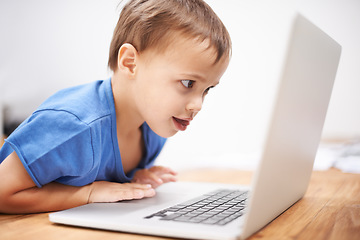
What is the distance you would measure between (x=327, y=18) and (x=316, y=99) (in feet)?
4.81

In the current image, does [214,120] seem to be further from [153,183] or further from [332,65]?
[332,65]

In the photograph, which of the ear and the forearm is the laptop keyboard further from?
the ear

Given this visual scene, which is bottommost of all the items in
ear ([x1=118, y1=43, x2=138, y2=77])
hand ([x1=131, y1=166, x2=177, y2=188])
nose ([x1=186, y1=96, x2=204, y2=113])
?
hand ([x1=131, y1=166, x2=177, y2=188])

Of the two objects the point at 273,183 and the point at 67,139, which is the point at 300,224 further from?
the point at 67,139

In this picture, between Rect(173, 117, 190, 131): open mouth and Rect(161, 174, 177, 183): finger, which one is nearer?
Rect(173, 117, 190, 131): open mouth

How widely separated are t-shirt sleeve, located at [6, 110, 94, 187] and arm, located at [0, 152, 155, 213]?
0.03 m

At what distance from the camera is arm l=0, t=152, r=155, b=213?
2.44ft

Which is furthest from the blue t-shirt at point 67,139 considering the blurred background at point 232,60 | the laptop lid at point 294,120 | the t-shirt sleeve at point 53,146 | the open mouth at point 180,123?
the blurred background at point 232,60

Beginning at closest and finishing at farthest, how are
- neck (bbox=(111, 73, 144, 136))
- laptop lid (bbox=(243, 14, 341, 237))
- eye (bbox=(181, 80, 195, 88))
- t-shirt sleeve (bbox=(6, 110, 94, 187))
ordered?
laptop lid (bbox=(243, 14, 341, 237))
t-shirt sleeve (bbox=(6, 110, 94, 187))
eye (bbox=(181, 80, 195, 88))
neck (bbox=(111, 73, 144, 136))

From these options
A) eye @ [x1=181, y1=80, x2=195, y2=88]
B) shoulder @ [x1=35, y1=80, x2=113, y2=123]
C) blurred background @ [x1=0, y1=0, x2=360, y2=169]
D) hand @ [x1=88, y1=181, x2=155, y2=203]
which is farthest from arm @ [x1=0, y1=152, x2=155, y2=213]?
blurred background @ [x1=0, y1=0, x2=360, y2=169]

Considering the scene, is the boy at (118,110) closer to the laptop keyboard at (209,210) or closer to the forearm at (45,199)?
the forearm at (45,199)

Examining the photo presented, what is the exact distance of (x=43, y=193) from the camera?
0.77m

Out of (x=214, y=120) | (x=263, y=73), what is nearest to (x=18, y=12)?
(x=214, y=120)

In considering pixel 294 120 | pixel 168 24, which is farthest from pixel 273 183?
pixel 168 24
